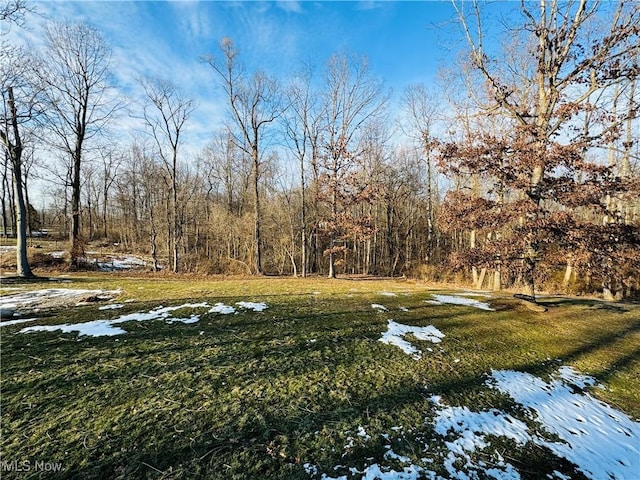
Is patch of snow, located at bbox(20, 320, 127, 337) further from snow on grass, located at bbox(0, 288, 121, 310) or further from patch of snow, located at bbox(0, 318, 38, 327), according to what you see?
snow on grass, located at bbox(0, 288, 121, 310)

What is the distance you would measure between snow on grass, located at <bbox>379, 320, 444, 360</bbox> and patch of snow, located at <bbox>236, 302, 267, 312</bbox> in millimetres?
2575

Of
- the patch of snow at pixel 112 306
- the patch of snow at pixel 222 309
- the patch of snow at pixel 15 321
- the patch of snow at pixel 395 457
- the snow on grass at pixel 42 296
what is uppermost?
the snow on grass at pixel 42 296

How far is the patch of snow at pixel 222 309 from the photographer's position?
5.53 metres

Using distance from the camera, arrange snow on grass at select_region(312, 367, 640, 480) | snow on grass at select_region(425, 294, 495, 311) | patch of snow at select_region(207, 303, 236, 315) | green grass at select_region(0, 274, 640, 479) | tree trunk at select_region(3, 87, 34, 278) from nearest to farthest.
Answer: green grass at select_region(0, 274, 640, 479), snow on grass at select_region(312, 367, 640, 480), patch of snow at select_region(207, 303, 236, 315), snow on grass at select_region(425, 294, 495, 311), tree trunk at select_region(3, 87, 34, 278)

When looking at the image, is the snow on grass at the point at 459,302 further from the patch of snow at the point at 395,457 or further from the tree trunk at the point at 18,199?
the tree trunk at the point at 18,199

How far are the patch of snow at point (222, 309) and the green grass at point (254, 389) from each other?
277mm

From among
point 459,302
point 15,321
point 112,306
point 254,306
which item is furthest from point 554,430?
point 15,321

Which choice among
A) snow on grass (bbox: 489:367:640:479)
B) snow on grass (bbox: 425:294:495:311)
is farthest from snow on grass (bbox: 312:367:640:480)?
snow on grass (bbox: 425:294:495:311)

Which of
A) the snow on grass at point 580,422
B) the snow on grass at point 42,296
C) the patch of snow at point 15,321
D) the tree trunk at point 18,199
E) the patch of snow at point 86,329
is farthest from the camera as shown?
the tree trunk at point 18,199

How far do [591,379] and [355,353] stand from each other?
3.35 m

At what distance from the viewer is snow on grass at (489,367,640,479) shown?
8.44 ft

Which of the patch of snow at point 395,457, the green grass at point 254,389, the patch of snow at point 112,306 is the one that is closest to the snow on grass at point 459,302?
the green grass at point 254,389

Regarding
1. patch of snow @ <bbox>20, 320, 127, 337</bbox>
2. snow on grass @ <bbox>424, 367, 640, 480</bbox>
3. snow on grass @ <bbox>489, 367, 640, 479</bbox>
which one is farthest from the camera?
patch of snow @ <bbox>20, 320, 127, 337</bbox>

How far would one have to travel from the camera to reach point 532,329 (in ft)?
18.7
